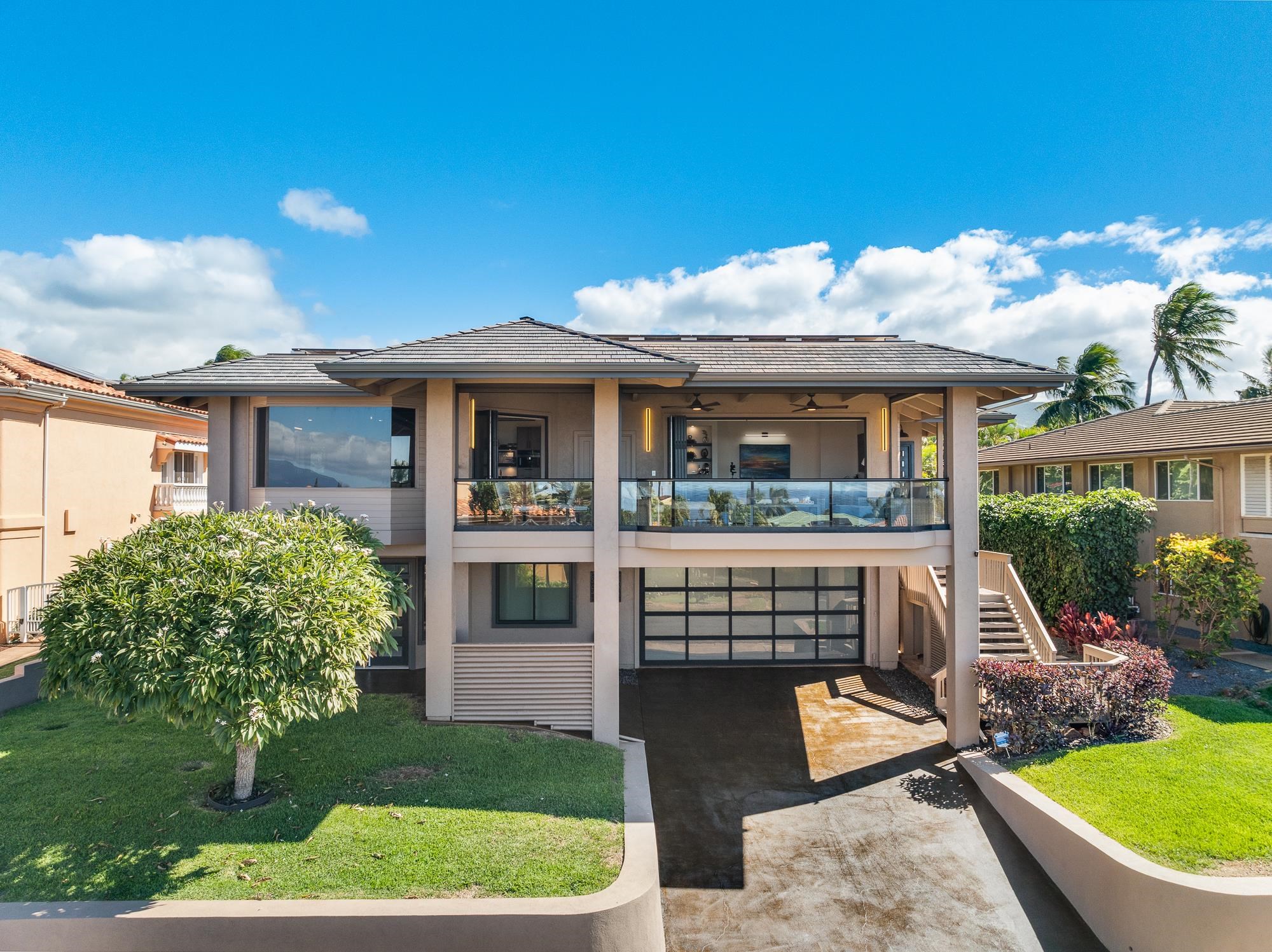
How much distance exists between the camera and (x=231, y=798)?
6926 mm

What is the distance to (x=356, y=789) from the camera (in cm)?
726

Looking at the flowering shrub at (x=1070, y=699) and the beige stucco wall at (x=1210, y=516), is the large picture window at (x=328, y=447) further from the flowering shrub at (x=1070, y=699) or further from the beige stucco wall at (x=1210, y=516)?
the beige stucco wall at (x=1210, y=516)

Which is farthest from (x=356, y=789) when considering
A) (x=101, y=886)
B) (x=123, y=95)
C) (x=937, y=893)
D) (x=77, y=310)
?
(x=77, y=310)

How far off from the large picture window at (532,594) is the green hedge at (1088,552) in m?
11.0

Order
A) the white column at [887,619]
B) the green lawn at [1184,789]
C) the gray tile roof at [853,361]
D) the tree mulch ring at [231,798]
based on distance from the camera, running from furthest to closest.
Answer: the white column at [887,619] → the gray tile roof at [853,361] → the tree mulch ring at [231,798] → the green lawn at [1184,789]

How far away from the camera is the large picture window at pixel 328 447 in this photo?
10.6 metres

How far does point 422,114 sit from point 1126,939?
61.1 feet

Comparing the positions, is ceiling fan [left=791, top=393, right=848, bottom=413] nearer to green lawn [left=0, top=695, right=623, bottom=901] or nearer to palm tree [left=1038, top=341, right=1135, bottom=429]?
green lawn [left=0, top=695, right=623, bottom=901]

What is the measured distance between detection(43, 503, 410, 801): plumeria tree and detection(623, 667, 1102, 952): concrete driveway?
4.35 m

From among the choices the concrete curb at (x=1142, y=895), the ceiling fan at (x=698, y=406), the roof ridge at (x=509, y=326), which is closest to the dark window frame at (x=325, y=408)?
the roof ridge at (x=509, y=326)

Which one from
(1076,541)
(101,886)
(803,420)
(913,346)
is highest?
(913,346)

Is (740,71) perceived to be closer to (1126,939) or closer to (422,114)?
(422,114)

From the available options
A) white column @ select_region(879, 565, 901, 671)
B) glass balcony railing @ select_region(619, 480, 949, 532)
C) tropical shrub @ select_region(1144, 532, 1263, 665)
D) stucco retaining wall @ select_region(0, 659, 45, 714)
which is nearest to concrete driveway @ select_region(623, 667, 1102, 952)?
white column @ select_region(879, 565, 901, 671)

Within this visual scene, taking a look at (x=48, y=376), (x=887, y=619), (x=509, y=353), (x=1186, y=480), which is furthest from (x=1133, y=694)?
(x=48, y=376)
